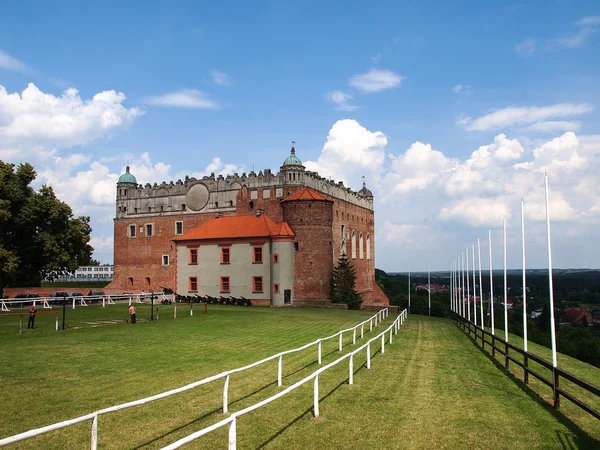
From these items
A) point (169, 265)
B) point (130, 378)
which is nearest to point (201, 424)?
point (130, 378)

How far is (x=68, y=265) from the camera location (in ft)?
131

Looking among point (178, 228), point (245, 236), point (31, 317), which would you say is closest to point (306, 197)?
point (245, 236)

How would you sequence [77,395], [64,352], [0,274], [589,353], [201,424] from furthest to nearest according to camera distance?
[589,353] < [0,274] < [64,352] < [77,395] < [201,424]

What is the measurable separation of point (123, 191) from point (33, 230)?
21.3 meters

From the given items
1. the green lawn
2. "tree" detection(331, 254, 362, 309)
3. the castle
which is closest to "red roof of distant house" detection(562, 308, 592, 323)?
the castle

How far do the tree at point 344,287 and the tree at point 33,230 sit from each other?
2099 centimetres

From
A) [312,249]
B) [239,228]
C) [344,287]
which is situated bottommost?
[344,287]

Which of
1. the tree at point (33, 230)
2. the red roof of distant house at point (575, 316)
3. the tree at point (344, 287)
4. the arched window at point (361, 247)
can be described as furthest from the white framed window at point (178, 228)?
the red roof of distant house at point (575, 316)

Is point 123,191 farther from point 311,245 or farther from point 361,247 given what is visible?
point 361,247

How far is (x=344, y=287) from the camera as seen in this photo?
154ft

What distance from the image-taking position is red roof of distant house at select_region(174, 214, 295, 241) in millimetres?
47875

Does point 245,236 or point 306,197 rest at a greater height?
point 306,197

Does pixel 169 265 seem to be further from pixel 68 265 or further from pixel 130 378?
pixel 130 378

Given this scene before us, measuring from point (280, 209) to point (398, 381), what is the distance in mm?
38579
